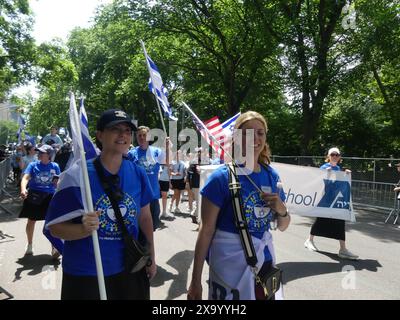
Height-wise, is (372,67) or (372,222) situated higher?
(372,67)

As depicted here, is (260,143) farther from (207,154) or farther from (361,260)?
(207,154)

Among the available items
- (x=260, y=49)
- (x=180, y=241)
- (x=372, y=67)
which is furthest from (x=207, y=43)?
(x=180, y=241)

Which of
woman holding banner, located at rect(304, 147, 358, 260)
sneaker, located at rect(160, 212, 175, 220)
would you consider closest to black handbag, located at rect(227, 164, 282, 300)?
woman holding banner, located at rect(304, 147, 358, 260)

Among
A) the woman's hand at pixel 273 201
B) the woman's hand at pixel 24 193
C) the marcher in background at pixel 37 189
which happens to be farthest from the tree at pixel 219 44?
the woman's hand at pixel 273 201

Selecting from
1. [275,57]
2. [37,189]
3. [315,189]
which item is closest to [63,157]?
[37,189]

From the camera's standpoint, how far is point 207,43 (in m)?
23.2

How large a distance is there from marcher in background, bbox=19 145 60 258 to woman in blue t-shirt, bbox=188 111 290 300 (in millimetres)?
4911

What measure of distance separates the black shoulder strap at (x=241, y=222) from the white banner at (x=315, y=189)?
17.0 feet

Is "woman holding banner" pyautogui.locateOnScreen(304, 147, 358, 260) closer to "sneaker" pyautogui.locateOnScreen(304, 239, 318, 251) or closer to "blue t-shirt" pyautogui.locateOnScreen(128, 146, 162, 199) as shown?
"sneaker" pyautogui.locateOnScreen(304, 239, 318, 251)

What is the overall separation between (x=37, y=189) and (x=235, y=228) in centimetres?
523

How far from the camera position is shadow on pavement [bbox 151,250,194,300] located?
5.27 metres

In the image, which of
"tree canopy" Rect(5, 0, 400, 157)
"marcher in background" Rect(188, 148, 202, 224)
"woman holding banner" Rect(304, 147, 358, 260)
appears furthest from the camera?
"tree canopy" Rect(5, 0, 400, 157)
